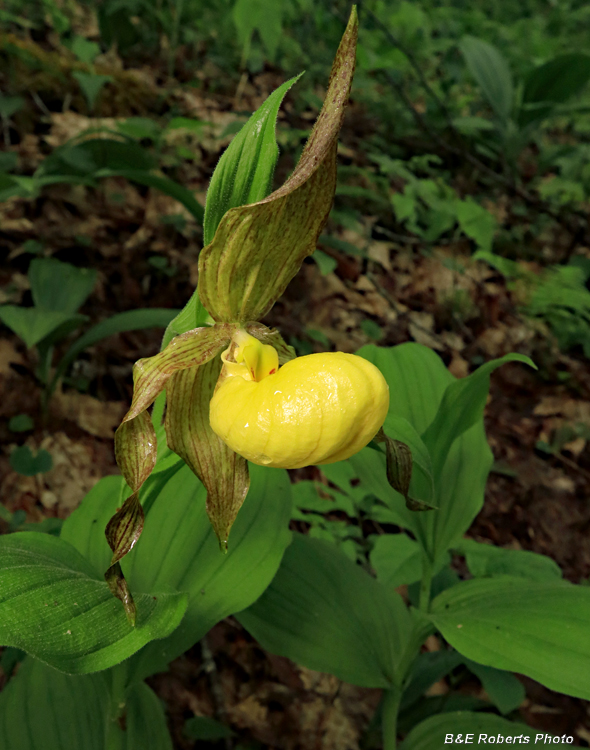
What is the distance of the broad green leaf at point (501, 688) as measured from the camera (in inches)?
49.8

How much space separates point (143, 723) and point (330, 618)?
453 millimetres

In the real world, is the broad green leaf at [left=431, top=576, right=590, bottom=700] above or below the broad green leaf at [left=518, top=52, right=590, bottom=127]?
below

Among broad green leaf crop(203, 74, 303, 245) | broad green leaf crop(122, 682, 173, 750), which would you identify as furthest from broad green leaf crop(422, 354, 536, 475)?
broad green leaf crop(122, 682, 173, 750)

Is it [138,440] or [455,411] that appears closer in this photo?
[138,440]

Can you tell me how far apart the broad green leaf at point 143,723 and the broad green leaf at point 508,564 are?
84cm

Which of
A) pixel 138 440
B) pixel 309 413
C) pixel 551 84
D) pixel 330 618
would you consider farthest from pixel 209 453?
pixel 551 84

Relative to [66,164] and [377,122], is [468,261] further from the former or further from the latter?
[66,164]

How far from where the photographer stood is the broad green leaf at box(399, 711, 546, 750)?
3.91ft

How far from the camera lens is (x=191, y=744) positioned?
1.41 meters

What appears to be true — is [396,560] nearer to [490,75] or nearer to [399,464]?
[399,464]

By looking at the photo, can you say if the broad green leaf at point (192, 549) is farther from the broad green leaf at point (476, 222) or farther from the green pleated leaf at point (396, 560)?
the broad green leaf at point (476, 222)

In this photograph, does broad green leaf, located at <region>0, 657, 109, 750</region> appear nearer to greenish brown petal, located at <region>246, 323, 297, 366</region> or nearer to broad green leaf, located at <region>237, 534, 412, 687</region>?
broad green leaf, located at <region>237, 534, 412, 687</region>

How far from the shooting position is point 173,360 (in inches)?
34.5

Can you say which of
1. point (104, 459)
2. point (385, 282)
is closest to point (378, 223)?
point (385, 282)
